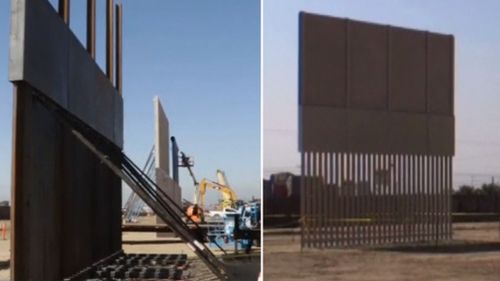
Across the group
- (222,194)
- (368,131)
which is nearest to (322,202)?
(368,131)

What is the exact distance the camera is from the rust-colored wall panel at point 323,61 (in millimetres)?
8531

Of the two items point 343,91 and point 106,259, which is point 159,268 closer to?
point 106,259

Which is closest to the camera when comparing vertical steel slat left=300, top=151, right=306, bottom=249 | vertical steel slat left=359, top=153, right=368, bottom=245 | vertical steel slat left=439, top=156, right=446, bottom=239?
vertical steel slat left=300, top=151, right=306, bottom=249

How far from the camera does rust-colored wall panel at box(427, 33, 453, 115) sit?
908cm

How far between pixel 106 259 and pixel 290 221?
3.79m

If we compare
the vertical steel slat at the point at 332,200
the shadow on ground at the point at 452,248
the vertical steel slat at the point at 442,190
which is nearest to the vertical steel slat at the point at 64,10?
the vertical steel slat at the point at 332,200

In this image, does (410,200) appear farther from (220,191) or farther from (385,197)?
(220,191)

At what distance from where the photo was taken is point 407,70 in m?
8.99

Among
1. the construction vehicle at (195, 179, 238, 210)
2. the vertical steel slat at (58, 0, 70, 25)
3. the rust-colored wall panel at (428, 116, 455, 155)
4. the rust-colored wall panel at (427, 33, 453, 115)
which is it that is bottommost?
the construction vehicle at (195, 179, 238, 210)

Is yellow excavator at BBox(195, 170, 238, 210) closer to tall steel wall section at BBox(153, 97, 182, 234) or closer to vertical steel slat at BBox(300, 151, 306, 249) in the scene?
tall steel wall section at BBox(153, 97, 182, 234)

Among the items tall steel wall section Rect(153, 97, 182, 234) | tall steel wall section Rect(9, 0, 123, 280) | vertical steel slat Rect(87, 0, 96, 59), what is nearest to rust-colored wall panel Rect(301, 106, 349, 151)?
tall steel wall section Rect(9, 0, 123, 280)

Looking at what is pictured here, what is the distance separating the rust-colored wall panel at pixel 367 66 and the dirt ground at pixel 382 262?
1940mm

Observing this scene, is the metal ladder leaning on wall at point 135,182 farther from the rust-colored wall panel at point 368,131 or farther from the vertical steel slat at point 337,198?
the rust-colored wall panel at point 368,131

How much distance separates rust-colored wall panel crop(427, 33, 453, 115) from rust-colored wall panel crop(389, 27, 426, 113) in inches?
4.4
